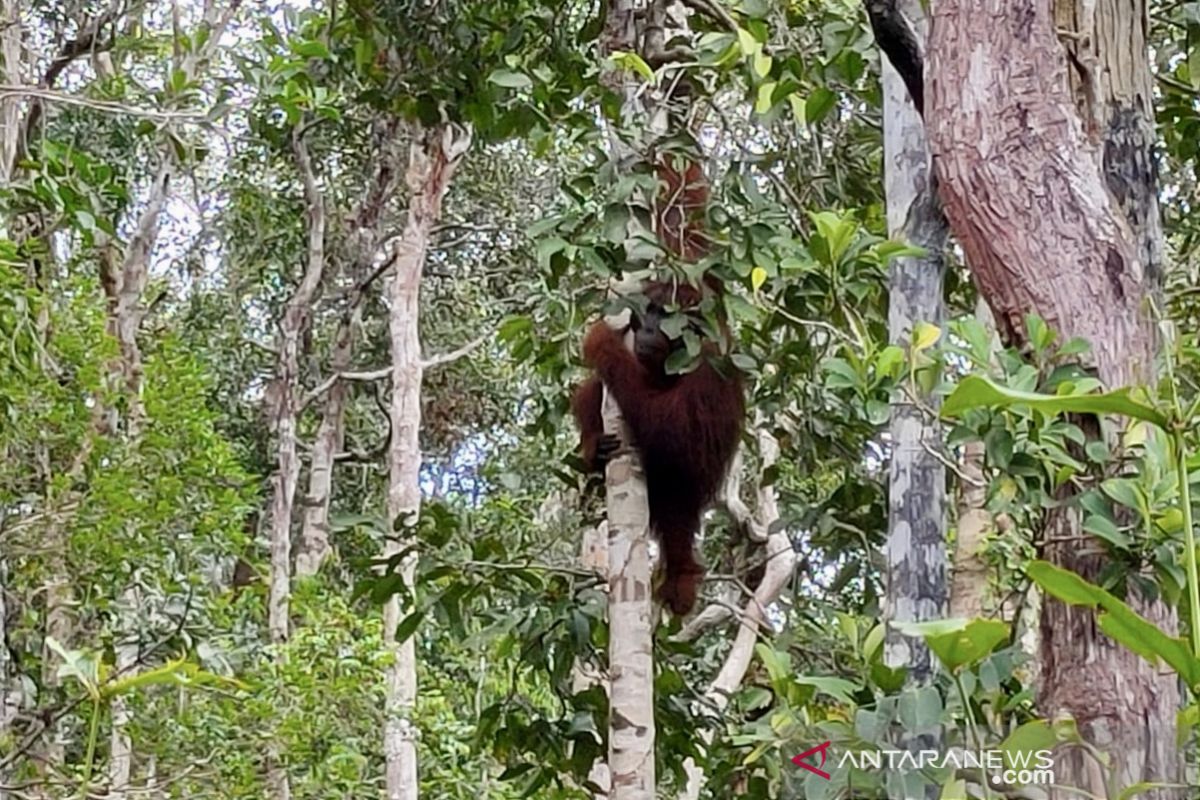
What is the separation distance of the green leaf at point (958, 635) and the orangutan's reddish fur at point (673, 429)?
72.0 inches

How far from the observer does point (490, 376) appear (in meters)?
8.03

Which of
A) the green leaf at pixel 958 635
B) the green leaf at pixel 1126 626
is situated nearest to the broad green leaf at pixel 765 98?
the green leaf at pixel 958 635

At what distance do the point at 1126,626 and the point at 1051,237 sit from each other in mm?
698

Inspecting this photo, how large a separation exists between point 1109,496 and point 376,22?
2.18 metres

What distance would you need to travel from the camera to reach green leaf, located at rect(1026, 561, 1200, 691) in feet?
2.33

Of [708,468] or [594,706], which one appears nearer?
[594,706]

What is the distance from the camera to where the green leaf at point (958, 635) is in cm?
85

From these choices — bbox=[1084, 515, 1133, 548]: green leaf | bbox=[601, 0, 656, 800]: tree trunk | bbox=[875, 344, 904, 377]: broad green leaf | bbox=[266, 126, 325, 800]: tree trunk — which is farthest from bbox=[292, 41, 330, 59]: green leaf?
bbox=[266, 126, 325, 800]: tree trunk

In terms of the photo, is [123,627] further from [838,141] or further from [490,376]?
[490,376]

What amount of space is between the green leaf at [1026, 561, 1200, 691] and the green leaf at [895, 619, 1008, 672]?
10 cm

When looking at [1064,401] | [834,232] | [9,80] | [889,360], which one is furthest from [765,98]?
[9,80]

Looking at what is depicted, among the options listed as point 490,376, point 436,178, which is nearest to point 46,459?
point 436,178

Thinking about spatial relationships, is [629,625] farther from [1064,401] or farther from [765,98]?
[1064,401]

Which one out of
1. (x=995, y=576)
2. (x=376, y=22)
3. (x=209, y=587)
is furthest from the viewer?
(x=209, y=587)
